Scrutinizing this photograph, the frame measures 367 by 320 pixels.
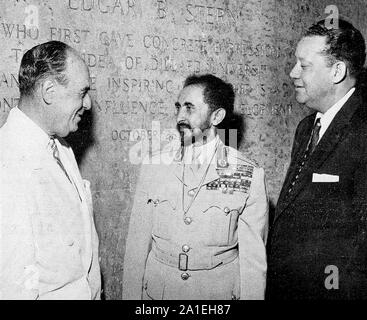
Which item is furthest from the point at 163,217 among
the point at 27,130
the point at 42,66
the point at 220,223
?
the point at 42,66

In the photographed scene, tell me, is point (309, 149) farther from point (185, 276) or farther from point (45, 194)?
point (45, 194)

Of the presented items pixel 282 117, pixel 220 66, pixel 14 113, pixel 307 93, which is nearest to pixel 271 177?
pixel 282 117

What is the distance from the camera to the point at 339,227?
2307mm

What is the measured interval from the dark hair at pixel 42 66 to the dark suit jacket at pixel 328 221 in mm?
1331

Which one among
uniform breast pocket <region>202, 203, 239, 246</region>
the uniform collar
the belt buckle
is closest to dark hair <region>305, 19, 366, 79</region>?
uniform breast pocket <region>202, 203, 239, 246</region>

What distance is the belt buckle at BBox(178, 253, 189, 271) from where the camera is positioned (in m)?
2.40

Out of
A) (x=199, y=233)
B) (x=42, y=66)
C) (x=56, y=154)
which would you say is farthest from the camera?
(x=199, y=233)

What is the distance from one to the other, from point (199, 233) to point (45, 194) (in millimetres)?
872

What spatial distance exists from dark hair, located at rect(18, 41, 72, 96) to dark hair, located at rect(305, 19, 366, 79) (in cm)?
138

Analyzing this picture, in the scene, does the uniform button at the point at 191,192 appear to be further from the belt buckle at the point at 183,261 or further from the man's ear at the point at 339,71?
the man's ear at the point at 339,71

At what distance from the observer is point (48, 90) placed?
2.03 meters

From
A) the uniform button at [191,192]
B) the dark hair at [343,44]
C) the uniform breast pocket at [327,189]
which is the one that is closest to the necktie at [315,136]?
the uniform breast pocket at [327,189]

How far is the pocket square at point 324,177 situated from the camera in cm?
231

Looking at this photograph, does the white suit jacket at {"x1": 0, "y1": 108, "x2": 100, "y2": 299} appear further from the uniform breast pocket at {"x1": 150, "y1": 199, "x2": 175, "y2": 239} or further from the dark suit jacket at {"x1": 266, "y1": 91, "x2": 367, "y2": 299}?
the dark suit jacket at {"x1": 266, "y1": 91, "x2": 367, "y2": 299}
